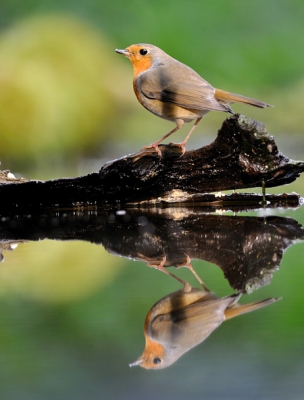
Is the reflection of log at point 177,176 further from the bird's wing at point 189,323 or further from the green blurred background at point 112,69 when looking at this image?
the green blurred background at point 112,69

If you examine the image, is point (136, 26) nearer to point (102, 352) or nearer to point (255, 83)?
point (255, 83)

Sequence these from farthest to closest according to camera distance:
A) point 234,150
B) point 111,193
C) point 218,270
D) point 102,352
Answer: point 111,193 → point 234,150 → point 218,270 → point 102,352

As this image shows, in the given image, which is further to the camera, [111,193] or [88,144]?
[88,144]

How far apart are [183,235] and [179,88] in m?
0.90

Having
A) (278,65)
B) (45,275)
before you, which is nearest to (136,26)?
(278,65)

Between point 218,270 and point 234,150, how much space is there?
3.85 ft

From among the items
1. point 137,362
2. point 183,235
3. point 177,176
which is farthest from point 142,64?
point 137,362

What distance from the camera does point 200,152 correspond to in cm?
231

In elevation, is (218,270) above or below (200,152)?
below

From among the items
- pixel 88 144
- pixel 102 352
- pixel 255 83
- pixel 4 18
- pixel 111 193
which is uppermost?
pixel 4 18

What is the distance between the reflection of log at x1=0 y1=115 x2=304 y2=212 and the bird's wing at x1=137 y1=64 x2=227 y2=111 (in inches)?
5.5

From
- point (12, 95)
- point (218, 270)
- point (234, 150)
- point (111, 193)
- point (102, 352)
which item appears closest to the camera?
point (102, 352)

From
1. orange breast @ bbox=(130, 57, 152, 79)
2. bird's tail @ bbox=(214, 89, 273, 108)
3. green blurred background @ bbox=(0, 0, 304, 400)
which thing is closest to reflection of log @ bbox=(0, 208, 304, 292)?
bird's tail @ bbox=(214, 89, 273, 108)

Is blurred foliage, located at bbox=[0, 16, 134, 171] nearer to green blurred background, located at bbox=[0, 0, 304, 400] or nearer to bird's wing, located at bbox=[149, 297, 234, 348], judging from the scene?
green blurred background, located at bbox=[0, 0, 304, 400]
